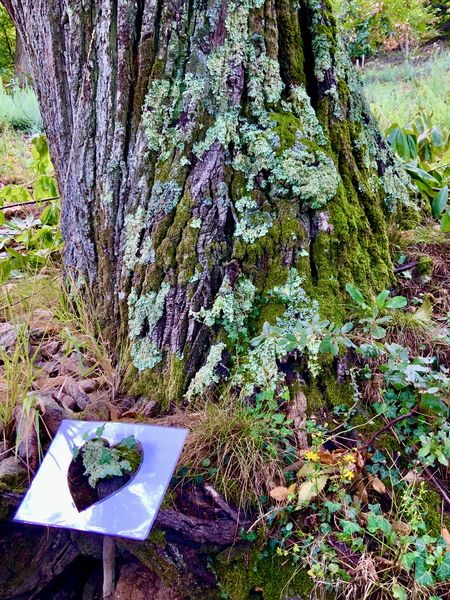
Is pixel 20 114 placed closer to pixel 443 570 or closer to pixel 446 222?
pixel 446 222

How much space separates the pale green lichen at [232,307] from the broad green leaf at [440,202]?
3.53 ft

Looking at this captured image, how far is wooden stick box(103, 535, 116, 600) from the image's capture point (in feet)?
4.78

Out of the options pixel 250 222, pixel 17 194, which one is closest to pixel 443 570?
pixel 250 222

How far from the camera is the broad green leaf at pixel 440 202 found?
84.7 inches

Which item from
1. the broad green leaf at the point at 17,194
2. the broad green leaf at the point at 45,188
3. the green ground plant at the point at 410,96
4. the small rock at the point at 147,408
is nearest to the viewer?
the small rock at the point at 147,408

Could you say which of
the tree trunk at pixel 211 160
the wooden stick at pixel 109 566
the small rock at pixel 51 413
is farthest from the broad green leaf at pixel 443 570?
the small rock at pixel 51 413

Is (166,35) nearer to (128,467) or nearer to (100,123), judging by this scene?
(100,123)

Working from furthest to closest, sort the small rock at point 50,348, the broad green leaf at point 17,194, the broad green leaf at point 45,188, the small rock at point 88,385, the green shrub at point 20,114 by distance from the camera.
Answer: the green shrub at point 20,114, the broad green leaf at point 17,194, the broad green leaf at point 45,188, the small rock at point 50,348, the small rock at point 88,385

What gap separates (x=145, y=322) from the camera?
1.74 m

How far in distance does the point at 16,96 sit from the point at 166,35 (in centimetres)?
566

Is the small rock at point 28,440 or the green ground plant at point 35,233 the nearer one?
the small rock at point 28,440

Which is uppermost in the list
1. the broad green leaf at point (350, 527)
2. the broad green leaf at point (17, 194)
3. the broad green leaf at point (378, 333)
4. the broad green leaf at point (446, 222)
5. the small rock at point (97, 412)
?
the broad green leaf at point (17, 194)

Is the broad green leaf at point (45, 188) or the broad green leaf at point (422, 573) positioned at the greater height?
the broad green leaf at point (45, 188)

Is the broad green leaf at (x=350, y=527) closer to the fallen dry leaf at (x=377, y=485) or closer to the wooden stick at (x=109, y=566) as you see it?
the fallen dry leaf at (x=377, y=485)
